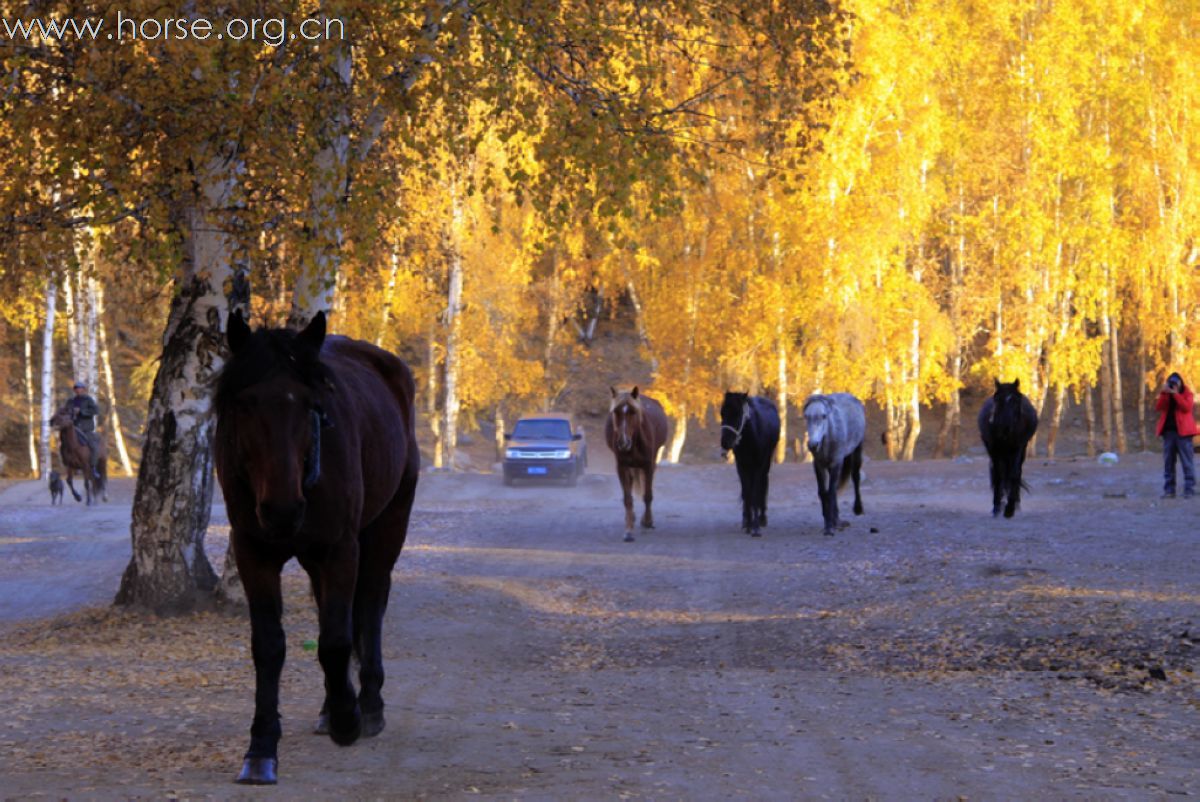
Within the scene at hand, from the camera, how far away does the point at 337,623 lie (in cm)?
692

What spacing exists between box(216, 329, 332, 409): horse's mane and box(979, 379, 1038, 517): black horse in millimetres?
17127

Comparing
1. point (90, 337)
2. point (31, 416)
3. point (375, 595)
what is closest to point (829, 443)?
point (375, 595)

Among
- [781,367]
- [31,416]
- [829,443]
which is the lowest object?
[829,443]

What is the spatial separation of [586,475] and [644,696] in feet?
106

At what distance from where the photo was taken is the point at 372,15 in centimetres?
1096

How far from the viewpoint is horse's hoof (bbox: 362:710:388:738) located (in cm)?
753

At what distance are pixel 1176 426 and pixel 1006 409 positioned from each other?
405 centimetres

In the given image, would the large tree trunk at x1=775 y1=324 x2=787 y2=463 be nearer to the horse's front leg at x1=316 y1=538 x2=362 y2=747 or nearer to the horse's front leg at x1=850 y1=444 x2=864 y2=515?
the horse's front leg at x1=850 y1=444 x2=864 y2=515

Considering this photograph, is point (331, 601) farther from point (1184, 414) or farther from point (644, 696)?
point (1184, 414)

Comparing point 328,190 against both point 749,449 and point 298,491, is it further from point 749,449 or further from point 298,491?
point 749,449

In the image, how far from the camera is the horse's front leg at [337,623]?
22.7ft

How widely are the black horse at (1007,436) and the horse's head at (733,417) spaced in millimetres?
3702

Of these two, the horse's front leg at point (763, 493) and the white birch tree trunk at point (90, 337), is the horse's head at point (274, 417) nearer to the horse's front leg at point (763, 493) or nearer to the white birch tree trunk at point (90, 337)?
the horse's front leg at point (763, 493)

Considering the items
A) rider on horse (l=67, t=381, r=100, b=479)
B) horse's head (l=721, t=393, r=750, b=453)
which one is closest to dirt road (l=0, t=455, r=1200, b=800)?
horse's head (l=721, t=393, r=750, b=453)
